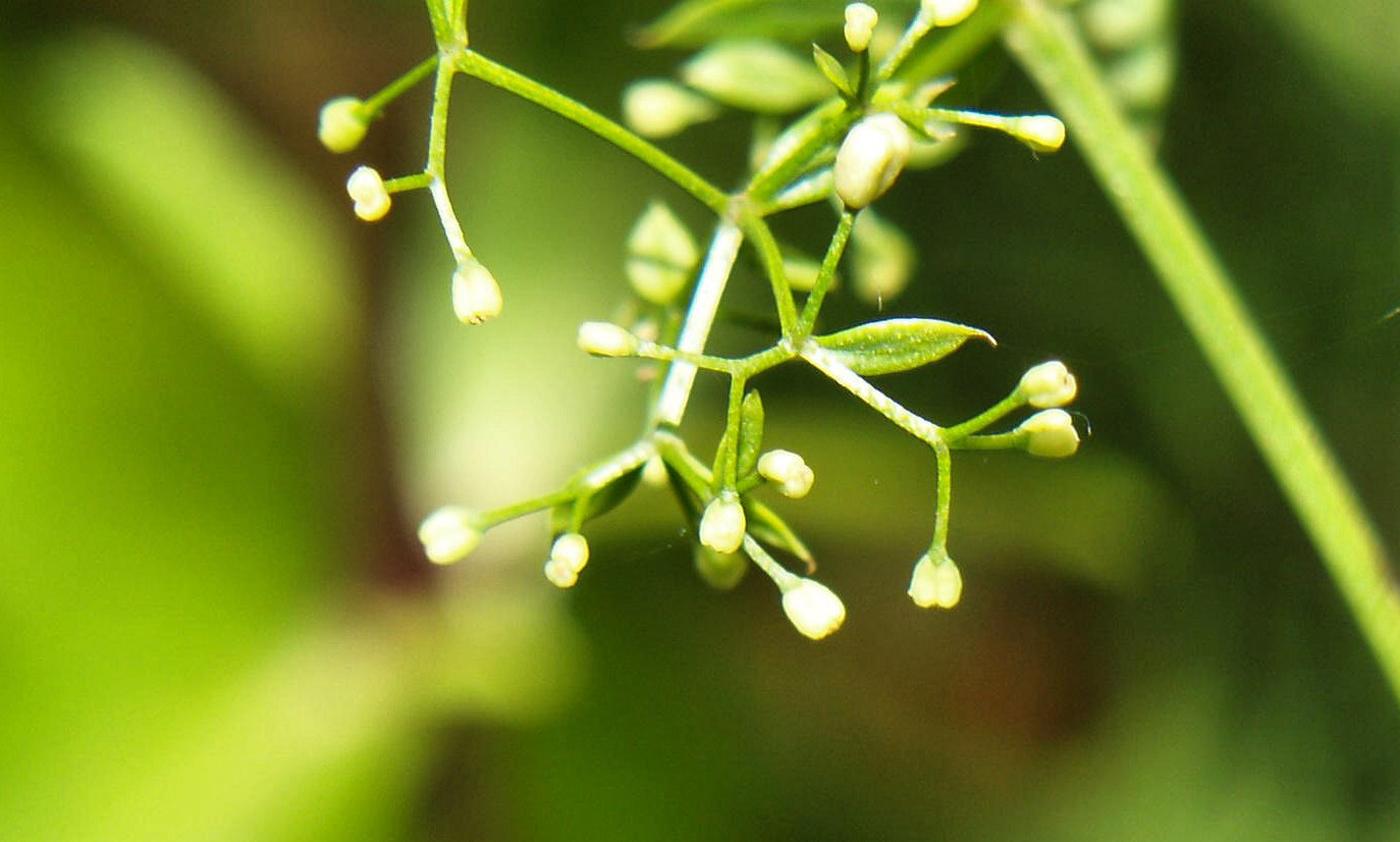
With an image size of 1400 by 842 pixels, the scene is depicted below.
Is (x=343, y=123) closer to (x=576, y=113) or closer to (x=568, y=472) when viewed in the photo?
(x=576, y=113)

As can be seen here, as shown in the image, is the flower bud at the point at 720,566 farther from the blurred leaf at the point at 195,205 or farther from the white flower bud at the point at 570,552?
the blurred leaf at the point at 195,205

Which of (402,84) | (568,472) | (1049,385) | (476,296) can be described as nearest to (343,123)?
(402,84)

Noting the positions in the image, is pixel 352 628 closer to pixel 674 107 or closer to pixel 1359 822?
pixel 674 107

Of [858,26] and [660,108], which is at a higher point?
[660,108]

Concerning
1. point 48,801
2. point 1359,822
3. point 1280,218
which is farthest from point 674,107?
point 48,801

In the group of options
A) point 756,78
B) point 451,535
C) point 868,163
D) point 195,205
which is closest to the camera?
point 868,163

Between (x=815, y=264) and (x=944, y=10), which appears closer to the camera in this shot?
(x=944, y=10)

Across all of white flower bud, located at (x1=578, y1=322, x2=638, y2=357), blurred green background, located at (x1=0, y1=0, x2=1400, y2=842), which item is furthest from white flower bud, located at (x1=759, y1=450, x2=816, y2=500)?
blurred green background, located at (x1=0, y1=0, x2=1400, y2=842)

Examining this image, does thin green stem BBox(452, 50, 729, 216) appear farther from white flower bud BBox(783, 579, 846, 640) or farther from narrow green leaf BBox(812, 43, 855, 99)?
white flower bud BBox(783, 579, 846, 640)
